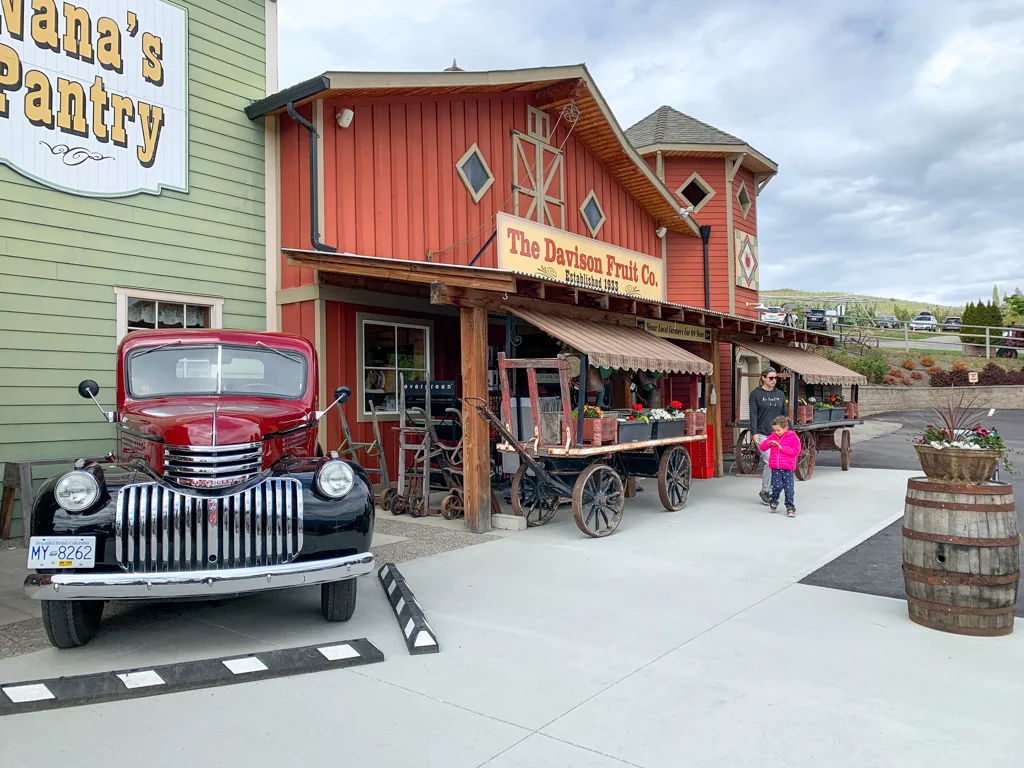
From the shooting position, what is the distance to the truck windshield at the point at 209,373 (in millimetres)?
5645

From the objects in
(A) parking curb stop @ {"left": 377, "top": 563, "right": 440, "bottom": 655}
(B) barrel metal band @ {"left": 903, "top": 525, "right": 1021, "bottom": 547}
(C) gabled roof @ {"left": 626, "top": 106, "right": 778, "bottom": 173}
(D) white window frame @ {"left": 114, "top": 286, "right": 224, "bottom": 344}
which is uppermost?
(C) gabled roof @ {"left": 626, "top": 106, "right": 778, "bottom": 173}

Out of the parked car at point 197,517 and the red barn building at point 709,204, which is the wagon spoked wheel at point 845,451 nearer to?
the red barn building at point 709,204

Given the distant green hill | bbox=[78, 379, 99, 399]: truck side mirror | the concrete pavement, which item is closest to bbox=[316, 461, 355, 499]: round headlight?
the concrete pavement

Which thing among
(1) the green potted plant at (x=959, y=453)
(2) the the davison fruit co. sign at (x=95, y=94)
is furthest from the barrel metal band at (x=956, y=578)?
(2) the the davison fruit co. sign at (x=95, y=94)

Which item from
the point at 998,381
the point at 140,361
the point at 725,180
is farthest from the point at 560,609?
the point at 998,381

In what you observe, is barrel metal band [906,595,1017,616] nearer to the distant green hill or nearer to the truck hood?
the truck hood

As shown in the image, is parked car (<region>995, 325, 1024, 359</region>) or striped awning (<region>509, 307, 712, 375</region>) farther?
parked car (<region>995, 325, 1024, 359</region>)

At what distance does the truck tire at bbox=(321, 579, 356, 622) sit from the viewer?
16.0 feet

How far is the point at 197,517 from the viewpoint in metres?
4.36

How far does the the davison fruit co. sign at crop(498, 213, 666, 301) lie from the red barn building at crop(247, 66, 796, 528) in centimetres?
18

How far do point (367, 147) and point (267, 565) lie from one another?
7.19 m

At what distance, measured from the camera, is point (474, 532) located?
823 cm

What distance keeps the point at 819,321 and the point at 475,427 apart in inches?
1142

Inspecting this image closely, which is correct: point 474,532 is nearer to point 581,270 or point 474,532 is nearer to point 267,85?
point 581,270
